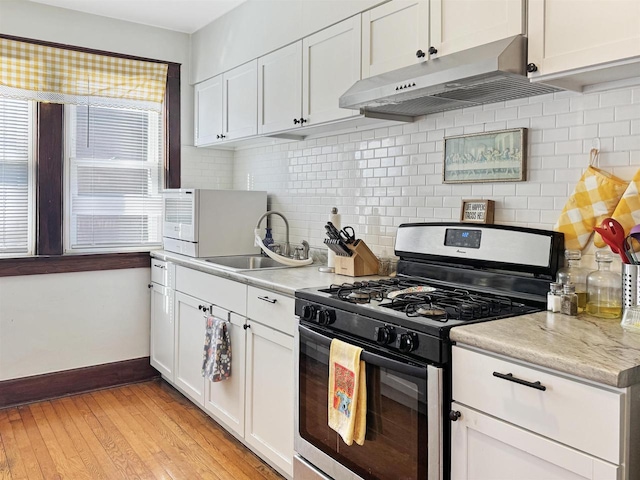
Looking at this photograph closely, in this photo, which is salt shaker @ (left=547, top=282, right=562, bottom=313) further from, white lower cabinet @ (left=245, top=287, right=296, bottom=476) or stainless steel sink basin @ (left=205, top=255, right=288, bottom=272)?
stainless steel sink basin @ (left=205, top=255, right=288, bottom=272)

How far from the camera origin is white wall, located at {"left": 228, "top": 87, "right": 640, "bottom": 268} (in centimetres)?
190

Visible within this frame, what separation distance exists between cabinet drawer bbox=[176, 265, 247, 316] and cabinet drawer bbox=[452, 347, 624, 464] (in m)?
1.37

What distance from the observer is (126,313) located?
3.88 metres

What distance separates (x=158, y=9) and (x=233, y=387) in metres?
2.51

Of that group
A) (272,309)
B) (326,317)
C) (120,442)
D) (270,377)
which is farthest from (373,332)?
(120,442)

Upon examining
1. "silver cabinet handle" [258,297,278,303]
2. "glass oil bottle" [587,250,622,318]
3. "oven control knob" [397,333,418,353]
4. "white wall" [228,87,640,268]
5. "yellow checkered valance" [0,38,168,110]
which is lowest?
"oven control knob" [397,333,418,353]

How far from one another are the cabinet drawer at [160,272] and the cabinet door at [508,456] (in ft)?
8.14

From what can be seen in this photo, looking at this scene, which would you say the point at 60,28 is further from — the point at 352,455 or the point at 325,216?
the point at 352,455

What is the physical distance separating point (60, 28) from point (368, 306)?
9.88 ft

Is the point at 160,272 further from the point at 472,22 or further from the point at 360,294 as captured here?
the point at 472,22

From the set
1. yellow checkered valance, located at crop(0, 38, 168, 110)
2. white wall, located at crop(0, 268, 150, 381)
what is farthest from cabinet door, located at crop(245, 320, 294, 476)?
yellow checkered valance, located at crop(0, 38, 168, 110)

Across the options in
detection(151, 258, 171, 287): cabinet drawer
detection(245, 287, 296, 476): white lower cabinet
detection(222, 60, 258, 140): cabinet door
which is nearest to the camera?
detection(245, 287, 296, 476): white lower cabinet

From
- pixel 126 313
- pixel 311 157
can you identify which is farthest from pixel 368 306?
pixel 126 313

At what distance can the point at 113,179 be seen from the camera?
3848 millimetres
